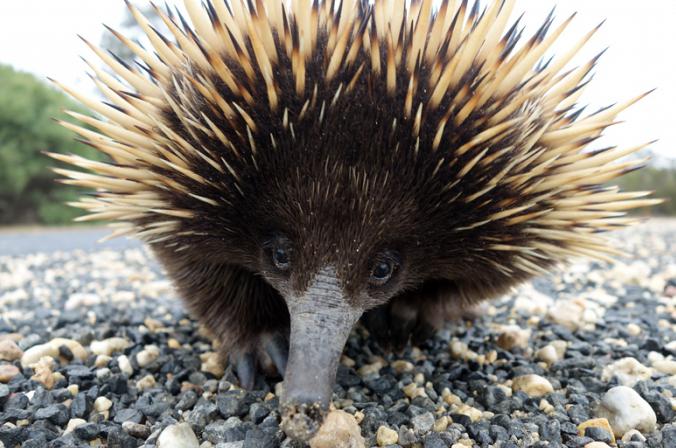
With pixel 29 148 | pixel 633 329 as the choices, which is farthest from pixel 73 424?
pixel 29 148

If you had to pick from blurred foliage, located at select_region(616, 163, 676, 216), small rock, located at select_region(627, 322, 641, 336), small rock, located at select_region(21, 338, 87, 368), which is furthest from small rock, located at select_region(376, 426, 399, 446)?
blurred foliage, located at select_region(616, 163, 676, 216)

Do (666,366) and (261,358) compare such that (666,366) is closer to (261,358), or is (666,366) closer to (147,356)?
(261,358)

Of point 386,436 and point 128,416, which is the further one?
point 128,416

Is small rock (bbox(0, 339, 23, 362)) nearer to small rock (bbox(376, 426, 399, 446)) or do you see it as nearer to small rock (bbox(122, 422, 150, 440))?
small rock (bbox(122, 422, 150, 440))

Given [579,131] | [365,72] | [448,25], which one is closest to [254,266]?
[365,72]

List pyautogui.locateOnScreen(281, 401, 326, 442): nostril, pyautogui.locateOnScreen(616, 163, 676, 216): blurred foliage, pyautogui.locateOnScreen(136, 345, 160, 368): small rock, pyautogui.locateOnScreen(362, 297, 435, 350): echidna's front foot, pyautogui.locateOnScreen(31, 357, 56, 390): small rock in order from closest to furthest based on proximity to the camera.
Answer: pyautogui.locateOnScreen(281, 401, 326, 442): nostril
pyautogui.locateOnScreen(31, 357, 56, 390): small rock
pyautogui.locateOnScreen(136, 345, 160, 368): small rock
pyautogui.locateOnScreen(362, 297, 435, 350): echidna's front foot
pyautogui.locateOnScreen(616, 163, 676, 216): blurred foliage

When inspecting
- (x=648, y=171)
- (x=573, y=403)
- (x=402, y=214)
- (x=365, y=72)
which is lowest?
(x=573, y=403)

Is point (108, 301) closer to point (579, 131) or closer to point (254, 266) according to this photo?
point (254, 266)
